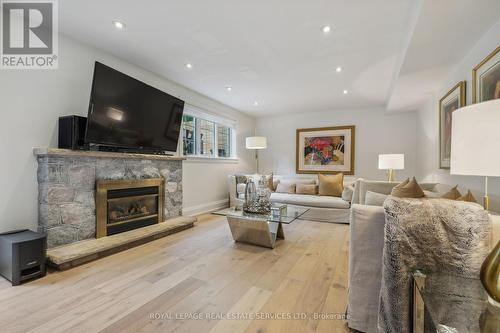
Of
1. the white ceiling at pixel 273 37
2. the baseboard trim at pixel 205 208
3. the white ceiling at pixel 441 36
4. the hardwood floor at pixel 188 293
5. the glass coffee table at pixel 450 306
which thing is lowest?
the hardwood floor at pixel 188 293

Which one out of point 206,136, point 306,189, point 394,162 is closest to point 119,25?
point 206,136

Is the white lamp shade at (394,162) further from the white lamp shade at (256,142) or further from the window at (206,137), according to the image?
the window at (206,137)

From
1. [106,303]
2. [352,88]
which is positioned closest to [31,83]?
[106,303]

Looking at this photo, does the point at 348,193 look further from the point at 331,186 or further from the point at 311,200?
the point at 311,200

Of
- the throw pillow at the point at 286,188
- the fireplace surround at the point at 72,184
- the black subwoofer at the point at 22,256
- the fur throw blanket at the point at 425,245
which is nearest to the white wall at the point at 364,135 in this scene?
the throw pillow at the point at 286,188

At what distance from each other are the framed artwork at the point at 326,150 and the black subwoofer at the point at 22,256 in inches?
197

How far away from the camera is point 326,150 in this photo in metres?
5.53

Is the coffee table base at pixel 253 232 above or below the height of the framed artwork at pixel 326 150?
below

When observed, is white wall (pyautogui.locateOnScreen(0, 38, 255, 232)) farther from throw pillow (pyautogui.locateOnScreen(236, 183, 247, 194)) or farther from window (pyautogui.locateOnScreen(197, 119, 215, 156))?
throw pillow (pyautogui.locateOnScreen(236, 183, 247, 194))

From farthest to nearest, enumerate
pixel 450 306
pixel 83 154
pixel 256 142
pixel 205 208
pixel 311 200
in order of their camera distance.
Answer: pixel 256 142, pixel 205 208, pixel 311 200, pixel 83 154, pixel 450 306

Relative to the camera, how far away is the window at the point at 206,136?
4293mm

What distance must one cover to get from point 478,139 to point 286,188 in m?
3.88

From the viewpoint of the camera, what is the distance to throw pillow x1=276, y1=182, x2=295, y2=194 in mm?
4820

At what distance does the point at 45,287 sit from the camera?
6.00 ft
